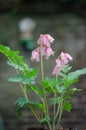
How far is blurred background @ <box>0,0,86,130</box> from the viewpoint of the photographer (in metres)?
3.49

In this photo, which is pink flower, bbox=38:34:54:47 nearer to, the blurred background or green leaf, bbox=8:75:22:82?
green leaf, bbox=8:75:22:82

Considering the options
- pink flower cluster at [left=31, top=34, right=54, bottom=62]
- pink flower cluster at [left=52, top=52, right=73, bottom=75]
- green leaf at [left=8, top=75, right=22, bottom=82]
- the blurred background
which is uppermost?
the blurred background

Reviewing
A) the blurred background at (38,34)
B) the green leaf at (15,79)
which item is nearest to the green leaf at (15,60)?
the green leaf at (15,79)

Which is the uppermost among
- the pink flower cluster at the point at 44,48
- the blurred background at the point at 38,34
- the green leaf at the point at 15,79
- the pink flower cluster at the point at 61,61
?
the blurred background at the point at 38,34

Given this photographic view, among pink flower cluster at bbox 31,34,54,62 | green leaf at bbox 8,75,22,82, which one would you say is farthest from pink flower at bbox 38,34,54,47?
green leaf at bbox 8,75,22,82

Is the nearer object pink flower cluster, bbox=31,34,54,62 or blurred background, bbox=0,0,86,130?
pink flower cluster, bbox=31,34,54,62

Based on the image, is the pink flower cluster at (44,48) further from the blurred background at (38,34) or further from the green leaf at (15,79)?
the blurred background at (38,34)

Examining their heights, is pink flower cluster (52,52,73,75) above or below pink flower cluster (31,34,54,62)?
below

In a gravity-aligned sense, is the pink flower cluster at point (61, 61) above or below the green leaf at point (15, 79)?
above

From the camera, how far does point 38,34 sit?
511 cm

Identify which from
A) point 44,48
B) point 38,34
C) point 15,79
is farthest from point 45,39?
point 38,34

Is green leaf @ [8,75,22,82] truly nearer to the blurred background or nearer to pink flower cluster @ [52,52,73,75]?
pink flower cluster @ [52,52,73,75]

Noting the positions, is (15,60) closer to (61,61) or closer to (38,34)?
(61,61)

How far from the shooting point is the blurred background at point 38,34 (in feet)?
11.4
